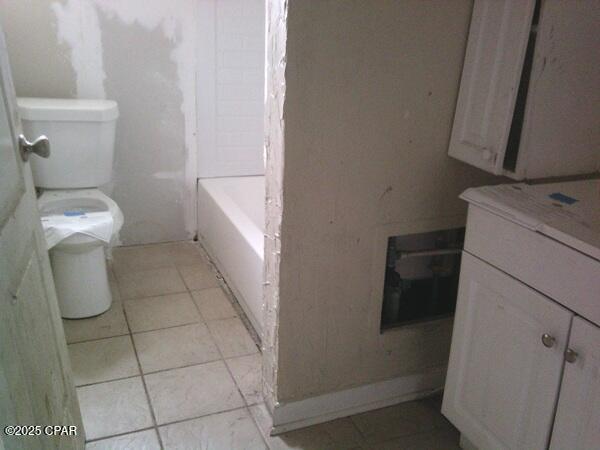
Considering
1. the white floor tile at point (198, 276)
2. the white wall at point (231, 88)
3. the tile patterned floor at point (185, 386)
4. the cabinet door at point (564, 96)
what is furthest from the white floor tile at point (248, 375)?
the white wall at point (231, 88)

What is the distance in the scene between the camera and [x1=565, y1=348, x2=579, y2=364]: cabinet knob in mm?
1201

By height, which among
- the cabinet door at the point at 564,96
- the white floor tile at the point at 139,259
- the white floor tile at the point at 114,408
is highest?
the cabinet door at the point at 564,96

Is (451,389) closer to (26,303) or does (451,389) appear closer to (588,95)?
(588,95)

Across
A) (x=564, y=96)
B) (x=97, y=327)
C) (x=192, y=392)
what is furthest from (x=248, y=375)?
(x=564, y=96)

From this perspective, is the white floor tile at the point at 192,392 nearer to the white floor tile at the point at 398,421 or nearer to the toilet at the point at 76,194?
the white floor tile at the point at 398,421

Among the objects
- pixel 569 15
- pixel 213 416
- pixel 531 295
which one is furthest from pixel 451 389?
pixel 569 15

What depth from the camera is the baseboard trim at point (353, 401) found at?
1.76 m

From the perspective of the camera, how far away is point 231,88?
2875 millimetres

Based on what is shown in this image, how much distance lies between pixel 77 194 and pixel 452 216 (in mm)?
1611

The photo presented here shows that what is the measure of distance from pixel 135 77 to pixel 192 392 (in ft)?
5.20

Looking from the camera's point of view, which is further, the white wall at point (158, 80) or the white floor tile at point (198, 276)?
the white floor tile at point (198, 276)

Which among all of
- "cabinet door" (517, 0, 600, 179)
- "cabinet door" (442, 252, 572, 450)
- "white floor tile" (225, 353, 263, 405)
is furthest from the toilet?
"cabinet door" (517, 0, 600, 179)

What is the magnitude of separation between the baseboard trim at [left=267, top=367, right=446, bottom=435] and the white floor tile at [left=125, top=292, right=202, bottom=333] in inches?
27.0

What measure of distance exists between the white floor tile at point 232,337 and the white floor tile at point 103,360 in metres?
0.33
